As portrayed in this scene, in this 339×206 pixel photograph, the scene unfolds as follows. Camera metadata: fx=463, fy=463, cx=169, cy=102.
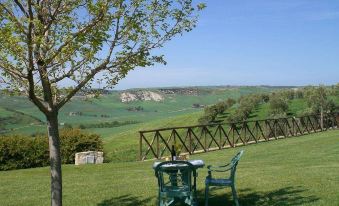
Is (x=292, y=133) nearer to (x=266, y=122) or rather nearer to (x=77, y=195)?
(x=266, y=122)

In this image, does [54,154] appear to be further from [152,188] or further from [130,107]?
[130,107]

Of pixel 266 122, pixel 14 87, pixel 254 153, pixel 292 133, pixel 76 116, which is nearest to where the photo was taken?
pixel 14 87

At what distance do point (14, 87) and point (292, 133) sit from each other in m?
23.9

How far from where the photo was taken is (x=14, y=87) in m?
7.09

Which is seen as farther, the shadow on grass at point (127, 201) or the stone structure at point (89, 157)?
the stone structure at point (89, 157)

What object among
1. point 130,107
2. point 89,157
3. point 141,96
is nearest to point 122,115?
point 130,107

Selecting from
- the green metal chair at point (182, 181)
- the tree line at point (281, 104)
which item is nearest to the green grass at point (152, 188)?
the green metal chair at point (182, 181)

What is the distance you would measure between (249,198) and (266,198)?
312mm

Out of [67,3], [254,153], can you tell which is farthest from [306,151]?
[67,3]

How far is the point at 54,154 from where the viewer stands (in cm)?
720

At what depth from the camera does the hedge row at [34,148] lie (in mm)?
17594

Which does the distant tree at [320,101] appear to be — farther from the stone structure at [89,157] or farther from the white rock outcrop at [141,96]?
the white rock outcrop at [141,96]

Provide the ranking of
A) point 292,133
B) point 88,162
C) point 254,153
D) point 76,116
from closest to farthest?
point 88,162
point 254,153
point 292,133
point 76,116

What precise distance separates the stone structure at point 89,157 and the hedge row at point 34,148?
97cm
